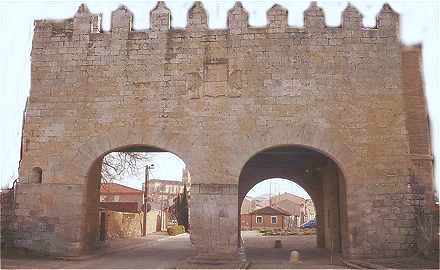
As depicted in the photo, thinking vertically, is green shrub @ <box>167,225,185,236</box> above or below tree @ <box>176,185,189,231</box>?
below

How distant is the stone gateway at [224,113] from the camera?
10.9 metres

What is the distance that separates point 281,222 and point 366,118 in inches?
1527

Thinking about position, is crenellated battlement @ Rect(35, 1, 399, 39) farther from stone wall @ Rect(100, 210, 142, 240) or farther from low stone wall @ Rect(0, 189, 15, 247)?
stone wall @ Rect(100, 210, 142, 240)

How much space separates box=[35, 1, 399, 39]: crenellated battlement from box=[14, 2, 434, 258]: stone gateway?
0.10ft

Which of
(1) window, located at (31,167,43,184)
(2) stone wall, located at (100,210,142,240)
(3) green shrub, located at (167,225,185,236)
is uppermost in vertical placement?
(1) window, located at (31,167,43,184)

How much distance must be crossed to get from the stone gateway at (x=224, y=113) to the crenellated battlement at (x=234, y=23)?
30 millimetres

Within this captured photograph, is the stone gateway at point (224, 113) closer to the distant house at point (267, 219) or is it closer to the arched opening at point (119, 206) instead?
the arched opening at point (119, 206)

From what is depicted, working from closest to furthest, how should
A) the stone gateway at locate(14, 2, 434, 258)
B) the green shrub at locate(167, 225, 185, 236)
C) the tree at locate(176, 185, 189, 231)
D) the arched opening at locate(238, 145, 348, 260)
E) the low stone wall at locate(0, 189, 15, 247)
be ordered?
the stone gateway at locate(14, 2, 434, 258) < the low stone wall at locate(0, 189, 15, 247) < the arched opening at locate(238, 145, 348, 260) < the green shrub at locate(167, 225, 185, 236) < the tree at locate(176, 185, 189, 231)

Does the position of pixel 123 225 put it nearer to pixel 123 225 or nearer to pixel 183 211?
pixel 123 225

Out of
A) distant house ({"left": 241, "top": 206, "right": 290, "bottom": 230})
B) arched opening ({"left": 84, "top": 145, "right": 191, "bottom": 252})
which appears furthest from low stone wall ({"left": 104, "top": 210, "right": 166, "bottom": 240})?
distant house ({"left": 241, "top": 206, "right": 290, "bottom": 230})

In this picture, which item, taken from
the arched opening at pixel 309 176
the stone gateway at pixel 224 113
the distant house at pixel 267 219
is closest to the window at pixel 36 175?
the stone gateway at pixel 224 113

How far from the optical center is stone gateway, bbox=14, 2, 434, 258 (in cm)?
1093

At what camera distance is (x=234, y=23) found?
39.3 feet

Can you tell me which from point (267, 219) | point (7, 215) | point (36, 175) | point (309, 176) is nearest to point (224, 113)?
point (36, 175)
